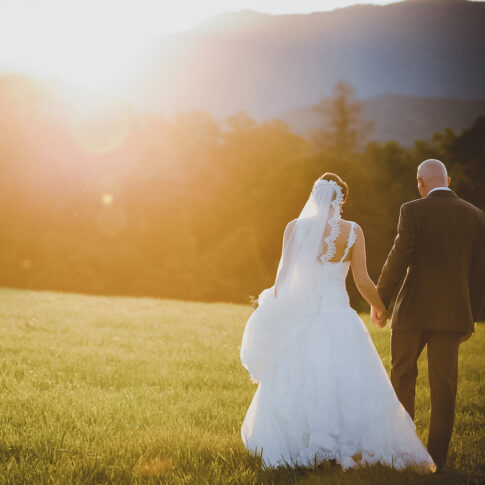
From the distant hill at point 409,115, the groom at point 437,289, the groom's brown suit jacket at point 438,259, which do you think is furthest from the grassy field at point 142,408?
the distant hill at point 409,115

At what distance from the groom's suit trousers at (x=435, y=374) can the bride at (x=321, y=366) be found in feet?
1.25

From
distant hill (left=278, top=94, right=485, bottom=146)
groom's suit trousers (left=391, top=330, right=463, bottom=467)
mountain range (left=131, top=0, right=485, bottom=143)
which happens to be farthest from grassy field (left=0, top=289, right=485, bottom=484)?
distant hill (left=278, top=94, right=485, bottom=146)

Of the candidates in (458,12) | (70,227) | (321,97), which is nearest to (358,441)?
(70,227)

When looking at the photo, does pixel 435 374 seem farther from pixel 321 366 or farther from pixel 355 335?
pixel 321 366

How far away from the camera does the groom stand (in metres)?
5.24

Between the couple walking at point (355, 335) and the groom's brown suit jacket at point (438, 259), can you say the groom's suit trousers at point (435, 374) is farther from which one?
the groom's brown suit jacket at point (438, 259)

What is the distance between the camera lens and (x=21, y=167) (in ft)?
99.7

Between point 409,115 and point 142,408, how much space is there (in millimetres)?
104129

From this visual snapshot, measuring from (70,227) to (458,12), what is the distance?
195351 millimetres

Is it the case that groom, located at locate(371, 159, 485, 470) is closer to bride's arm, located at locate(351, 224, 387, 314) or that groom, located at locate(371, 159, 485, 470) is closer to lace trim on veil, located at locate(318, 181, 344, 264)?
bride's arm, located at locate(351, 224, 387, 314)

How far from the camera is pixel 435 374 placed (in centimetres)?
528

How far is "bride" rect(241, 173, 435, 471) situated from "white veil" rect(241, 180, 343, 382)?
0.01m

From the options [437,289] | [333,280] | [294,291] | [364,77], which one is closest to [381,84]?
[364,77]

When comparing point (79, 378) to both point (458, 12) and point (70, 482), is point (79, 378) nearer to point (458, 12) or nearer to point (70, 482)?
point (70, 482)
